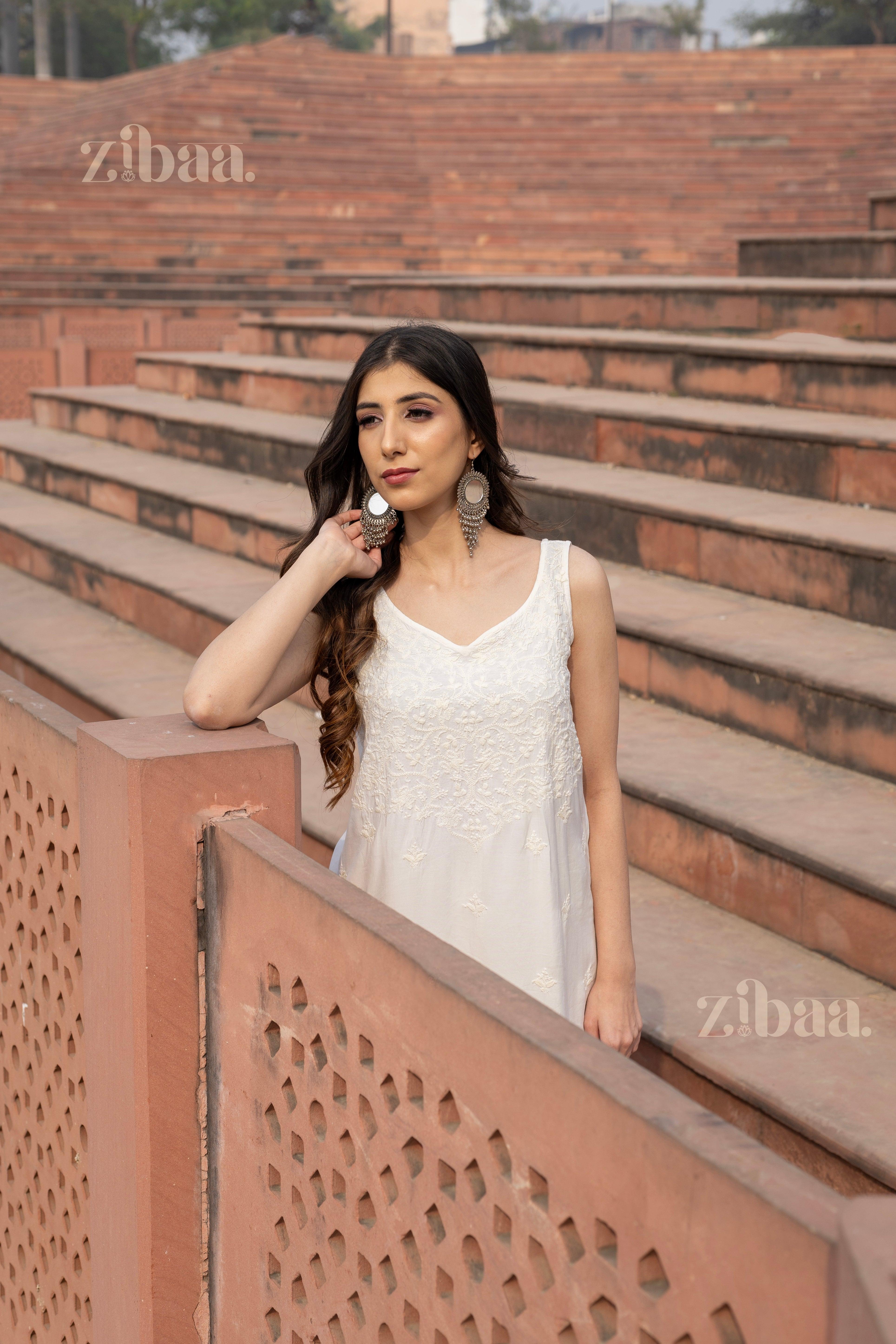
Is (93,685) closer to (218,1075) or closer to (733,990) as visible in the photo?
(733,990)

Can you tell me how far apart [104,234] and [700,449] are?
1427 cm

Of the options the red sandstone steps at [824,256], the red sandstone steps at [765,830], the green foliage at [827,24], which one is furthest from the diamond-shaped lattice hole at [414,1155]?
the green foliage at [827,24]

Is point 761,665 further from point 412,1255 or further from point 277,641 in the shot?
point 412,1255

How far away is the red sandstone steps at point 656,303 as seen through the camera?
5867 mm

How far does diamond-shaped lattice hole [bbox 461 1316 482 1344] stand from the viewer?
1.35 m

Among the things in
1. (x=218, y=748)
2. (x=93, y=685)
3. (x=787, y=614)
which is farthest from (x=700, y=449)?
(x=218, y=748)

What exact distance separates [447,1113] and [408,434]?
3.55 feet

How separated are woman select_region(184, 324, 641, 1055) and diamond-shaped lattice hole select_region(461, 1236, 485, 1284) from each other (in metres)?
0.81

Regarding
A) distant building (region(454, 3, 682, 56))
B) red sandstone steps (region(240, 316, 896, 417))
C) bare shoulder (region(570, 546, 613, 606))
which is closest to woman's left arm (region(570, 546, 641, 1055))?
bare shoulder (region(570, 546, 613, 606))

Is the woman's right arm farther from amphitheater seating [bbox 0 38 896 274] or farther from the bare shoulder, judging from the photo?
amphitheater seating [bbox 0 38 896 274]

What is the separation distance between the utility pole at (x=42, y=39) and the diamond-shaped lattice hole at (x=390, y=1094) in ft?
126

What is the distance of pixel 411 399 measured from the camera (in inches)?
82.5

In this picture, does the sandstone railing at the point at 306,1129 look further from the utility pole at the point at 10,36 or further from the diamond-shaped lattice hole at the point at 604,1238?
the utility pole at the point at 10,36

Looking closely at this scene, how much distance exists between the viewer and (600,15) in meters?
73.9
